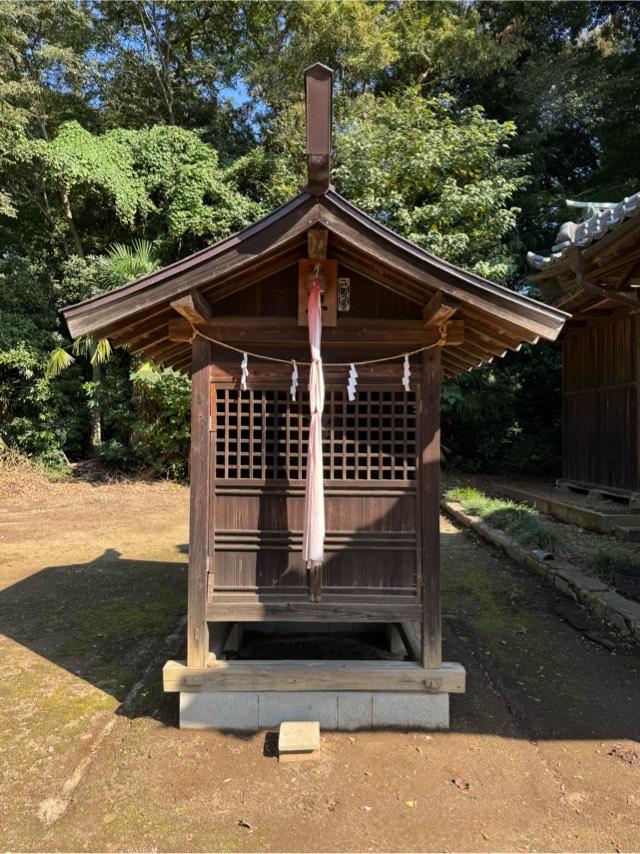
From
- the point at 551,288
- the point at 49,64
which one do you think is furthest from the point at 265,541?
the point at 49,64

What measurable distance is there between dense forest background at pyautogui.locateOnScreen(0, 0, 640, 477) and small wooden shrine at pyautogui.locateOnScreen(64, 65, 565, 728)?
10.3 metres

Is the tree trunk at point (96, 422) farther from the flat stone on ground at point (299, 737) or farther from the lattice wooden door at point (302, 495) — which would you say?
the flat stone on ground at point (299, 737)

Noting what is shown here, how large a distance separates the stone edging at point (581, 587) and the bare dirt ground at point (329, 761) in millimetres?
218

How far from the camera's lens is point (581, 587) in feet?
19.4

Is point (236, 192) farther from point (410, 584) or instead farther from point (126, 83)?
point (410, 584)

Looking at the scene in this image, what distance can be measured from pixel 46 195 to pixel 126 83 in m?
4.43

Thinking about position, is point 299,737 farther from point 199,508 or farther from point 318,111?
point 318,111

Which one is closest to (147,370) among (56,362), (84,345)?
(84,345)

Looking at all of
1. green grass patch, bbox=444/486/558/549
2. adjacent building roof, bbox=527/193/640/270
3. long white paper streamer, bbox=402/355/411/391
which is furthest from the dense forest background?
long white paper streamer, bbox=402/355/411/391

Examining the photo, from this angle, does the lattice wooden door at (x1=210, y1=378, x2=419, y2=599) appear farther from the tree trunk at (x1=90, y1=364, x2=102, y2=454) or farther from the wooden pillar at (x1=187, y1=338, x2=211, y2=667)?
the tree trunk at (x1=90, y1=364, x2=102, y2=454)

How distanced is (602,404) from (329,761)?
28.9 feet

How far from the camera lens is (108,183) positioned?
1442 centimetres

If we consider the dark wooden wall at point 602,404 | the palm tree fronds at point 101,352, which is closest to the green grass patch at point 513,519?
the dark wooden wall at point 602,404

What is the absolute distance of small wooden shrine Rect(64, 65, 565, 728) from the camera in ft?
12.0
